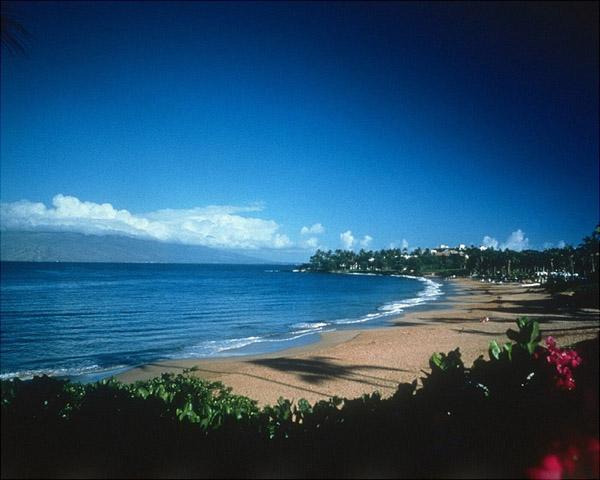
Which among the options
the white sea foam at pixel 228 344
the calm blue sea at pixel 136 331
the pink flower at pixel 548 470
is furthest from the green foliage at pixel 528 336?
the white sea foam at pixel 228 344

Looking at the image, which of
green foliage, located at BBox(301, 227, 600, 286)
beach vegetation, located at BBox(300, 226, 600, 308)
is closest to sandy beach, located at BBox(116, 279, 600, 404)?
beach vegetation, located at BBox(300, 226, 600, 308)

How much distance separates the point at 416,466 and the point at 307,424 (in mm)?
1213

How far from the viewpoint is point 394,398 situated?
11.1 feet

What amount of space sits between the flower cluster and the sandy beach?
9001 mm

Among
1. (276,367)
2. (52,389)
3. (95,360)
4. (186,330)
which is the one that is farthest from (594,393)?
(186,330)

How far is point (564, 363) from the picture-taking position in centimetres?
315

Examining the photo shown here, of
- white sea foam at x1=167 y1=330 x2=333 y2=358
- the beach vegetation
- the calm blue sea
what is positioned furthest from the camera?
the beach vegetation

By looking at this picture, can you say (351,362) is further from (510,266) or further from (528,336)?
(510,266)

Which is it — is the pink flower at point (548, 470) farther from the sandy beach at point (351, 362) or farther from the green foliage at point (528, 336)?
the sandy beach at point (351, 362)

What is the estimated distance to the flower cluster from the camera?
2.97 metres

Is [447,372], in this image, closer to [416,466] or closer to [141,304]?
[416,466]

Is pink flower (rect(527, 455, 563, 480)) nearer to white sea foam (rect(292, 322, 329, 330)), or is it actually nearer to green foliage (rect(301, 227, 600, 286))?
white sea foam (rect(292, 322, 329, 330))

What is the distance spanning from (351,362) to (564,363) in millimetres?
13718

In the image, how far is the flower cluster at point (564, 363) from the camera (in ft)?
9.73
